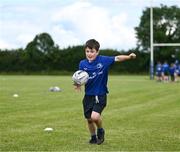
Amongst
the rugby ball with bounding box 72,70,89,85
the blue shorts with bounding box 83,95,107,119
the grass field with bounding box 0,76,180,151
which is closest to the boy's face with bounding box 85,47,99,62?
the rugby ball with bounding box 72,70,89,85

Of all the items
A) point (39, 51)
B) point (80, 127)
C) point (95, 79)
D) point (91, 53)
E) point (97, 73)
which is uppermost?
point (91, 53)

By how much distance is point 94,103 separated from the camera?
10.2 m

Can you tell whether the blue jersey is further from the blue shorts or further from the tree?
the tree

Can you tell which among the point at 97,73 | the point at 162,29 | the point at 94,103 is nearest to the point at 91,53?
the point at 97,73

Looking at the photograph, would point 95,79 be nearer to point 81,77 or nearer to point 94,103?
point 81,77

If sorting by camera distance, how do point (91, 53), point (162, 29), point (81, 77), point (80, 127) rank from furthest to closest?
point (162, 29) → point (80, 127) → point (91, 53) → point (81, 77)

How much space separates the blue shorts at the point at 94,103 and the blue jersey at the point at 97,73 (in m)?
0.09

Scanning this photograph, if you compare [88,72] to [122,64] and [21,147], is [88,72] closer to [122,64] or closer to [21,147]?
[21,147]

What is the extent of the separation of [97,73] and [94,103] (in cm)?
53

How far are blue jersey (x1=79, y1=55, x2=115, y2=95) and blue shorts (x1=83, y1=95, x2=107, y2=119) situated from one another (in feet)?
0.29

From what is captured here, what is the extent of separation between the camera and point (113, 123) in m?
13.8

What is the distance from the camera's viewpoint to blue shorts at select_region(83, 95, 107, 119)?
10.1 metres

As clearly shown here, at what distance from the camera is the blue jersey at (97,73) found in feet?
33.2

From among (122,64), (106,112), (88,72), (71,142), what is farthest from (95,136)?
(122,64)
